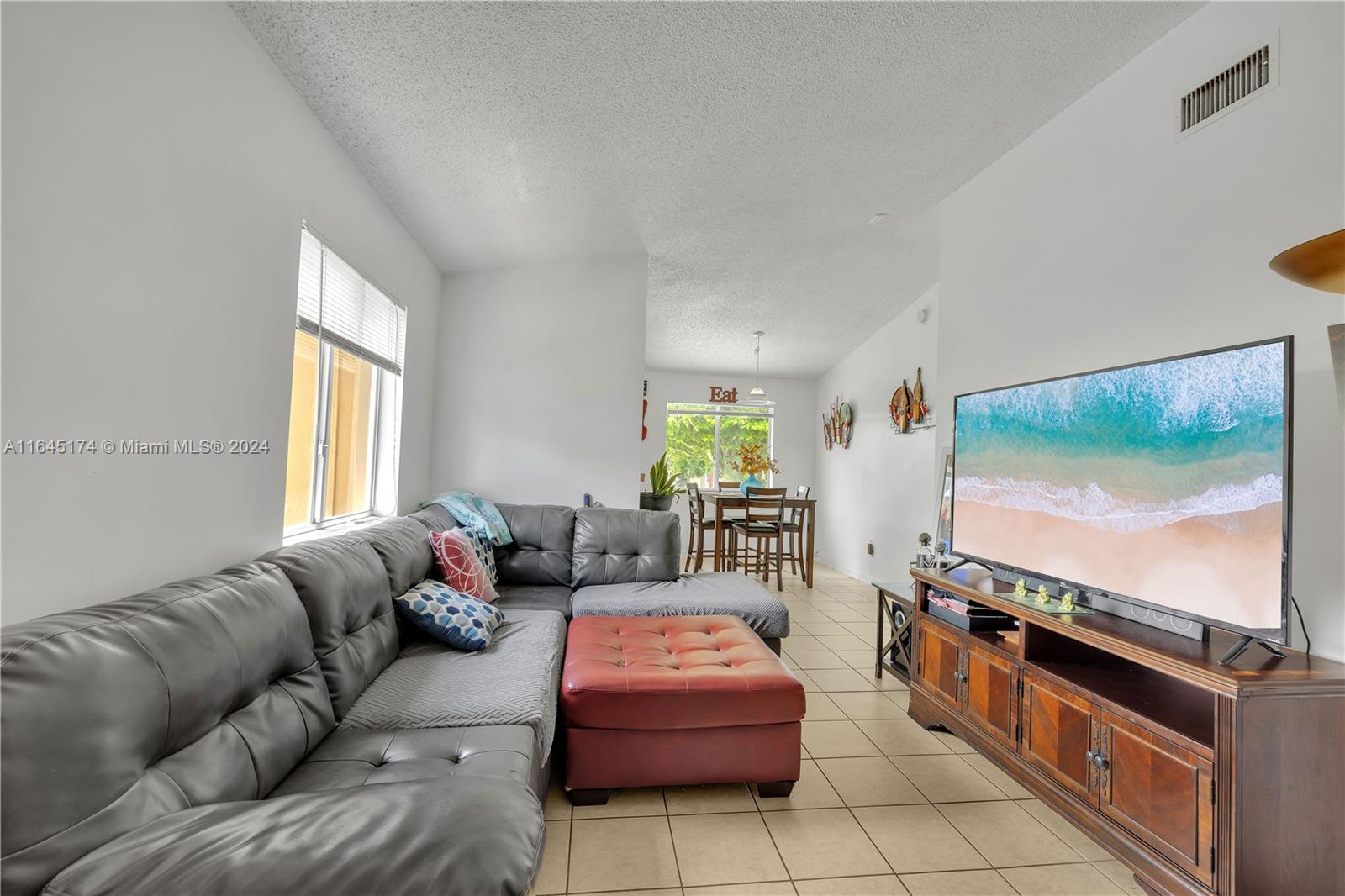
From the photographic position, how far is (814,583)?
20.8 ft

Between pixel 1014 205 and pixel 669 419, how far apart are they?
5.30 metres

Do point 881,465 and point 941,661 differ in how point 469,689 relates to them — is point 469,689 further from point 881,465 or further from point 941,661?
point 881,465

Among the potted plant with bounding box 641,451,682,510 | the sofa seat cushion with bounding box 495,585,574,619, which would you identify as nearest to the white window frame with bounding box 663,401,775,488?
the potted plant with bounding box 641,451,682,510

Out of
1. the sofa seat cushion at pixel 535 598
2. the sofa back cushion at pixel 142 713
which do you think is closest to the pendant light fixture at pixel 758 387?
the sofa seat cushion at pixel 535 598

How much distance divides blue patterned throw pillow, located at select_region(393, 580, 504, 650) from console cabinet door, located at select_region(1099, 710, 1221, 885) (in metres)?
2.11

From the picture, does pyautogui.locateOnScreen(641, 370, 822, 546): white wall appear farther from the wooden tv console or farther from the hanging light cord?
the hanging light cord

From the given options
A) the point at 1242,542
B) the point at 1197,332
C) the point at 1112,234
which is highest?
the point at 1112,234

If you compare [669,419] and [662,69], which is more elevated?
[662,69]

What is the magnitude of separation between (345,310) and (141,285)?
57.9 inches

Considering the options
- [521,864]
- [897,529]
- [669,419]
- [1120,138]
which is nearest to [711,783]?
[521,864]

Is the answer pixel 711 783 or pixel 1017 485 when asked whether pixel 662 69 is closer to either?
pixel 1017 485

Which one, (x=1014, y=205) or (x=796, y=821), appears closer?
(x=796, y=821)

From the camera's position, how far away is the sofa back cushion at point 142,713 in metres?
0.88

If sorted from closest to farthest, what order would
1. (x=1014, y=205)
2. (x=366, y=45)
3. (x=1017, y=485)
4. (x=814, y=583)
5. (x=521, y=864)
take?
(x=521, y=864) → (x=366, y=45) → (x=1017, y=485) → (x=1014, y=205) → (x=814, y=583)
